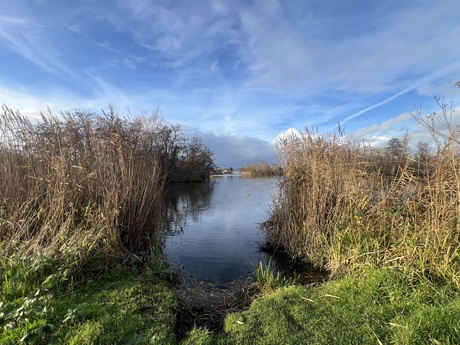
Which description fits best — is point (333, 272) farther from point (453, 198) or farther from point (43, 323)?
point (43, 323)

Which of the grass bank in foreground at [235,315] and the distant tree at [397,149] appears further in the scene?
the distant tree at [397,149]

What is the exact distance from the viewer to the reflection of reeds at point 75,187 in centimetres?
424

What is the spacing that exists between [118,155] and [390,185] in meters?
4.75

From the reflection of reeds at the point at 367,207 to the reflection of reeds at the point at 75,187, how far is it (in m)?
3.13

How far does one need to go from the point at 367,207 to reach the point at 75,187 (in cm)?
496

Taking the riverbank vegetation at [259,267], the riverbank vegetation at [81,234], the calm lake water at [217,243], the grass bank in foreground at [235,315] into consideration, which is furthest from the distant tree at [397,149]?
the riverbank vegetation at [81,234]

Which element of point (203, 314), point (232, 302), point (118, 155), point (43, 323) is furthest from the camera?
point (118, 155)

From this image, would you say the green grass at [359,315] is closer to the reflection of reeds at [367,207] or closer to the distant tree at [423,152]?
the reflection of reeds at [367,207]

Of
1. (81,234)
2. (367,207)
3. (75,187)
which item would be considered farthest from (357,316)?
(75,187)

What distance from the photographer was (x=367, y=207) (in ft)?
16.3

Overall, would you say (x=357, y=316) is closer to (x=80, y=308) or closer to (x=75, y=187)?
(x=80, y=308)

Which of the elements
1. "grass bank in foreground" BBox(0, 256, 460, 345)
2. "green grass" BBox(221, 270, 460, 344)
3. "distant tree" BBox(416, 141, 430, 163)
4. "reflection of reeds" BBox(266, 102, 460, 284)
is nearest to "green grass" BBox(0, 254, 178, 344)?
"grass bank in foreground" BBox(0, 256, 460, 345)

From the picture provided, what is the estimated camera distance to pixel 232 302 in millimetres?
4113

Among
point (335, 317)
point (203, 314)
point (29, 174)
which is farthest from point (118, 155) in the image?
point (335, 317)
